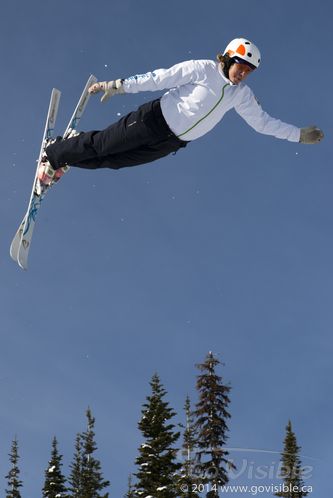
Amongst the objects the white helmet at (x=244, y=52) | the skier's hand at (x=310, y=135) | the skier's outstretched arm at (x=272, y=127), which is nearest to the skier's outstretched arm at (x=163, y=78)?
the white helmet at (x=244, y=52)

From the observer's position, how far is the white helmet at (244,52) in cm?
762

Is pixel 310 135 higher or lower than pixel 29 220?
lower

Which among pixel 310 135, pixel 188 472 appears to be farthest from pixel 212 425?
pixel 310 135

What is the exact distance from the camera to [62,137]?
9.65 meters

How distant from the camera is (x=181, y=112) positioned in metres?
8.02

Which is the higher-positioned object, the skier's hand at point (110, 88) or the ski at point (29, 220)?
the ski at point (29, 220)

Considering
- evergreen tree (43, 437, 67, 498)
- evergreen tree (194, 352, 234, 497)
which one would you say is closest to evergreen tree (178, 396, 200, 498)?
evergreen tree (194, 352, 234, 497)

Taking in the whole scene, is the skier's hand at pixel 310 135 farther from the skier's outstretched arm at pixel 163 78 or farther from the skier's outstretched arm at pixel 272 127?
the skier's outstretched arm at pixel 163 78

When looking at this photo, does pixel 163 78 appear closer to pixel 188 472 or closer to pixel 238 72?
pixel 238 72

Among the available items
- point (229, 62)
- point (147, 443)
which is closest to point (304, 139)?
point (229, 62)

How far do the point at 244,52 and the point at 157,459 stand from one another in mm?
20974

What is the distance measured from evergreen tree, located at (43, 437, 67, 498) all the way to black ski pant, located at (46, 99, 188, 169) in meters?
30.9

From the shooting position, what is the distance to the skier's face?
25.3 ft

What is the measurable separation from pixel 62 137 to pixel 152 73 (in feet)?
7.48
